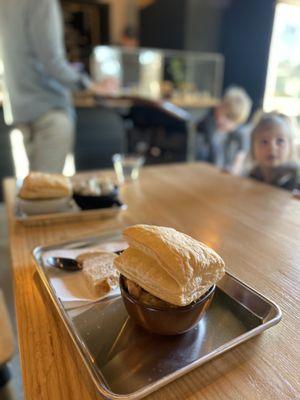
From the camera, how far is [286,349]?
1.35 ft

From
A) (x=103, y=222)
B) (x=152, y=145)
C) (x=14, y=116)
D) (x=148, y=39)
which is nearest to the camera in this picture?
(x=103, y=222)

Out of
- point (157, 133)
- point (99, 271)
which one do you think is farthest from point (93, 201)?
point (157, 133)

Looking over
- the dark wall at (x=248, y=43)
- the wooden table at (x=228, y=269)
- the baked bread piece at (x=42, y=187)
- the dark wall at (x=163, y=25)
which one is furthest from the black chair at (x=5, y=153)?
the dark wall at (x=248, y=43)

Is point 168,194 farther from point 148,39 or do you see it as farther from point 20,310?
point 148,39

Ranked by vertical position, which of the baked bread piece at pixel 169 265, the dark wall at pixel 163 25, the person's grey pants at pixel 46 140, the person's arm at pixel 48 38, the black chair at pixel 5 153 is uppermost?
the dark wall at pixel 163 25

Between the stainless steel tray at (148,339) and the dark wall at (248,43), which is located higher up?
the dark wall at (248,43)

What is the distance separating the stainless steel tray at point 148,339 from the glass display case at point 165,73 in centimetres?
312

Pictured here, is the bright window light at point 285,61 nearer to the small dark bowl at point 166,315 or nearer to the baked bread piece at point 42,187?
the baked bread piece at point 42,187

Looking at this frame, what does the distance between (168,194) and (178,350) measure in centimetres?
65

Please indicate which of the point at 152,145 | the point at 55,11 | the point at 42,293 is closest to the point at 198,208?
the point at 42,293

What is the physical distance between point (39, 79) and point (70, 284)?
4.43 ft

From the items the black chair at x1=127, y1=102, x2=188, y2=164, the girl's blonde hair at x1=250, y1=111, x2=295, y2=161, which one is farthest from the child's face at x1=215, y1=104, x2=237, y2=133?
the girl's blonde hair at x1=250, y1=111, x2=295, y2=161

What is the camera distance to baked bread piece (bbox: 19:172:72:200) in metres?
0.78

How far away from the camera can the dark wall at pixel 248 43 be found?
3.27m
